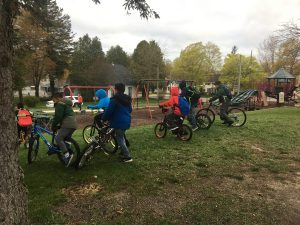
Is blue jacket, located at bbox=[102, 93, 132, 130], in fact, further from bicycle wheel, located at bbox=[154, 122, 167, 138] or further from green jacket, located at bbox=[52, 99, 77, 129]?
bicycle wheel, located at bbox=[154, 122, 167, 138]

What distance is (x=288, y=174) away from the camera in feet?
20.1

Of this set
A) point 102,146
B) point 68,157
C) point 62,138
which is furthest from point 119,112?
point 68,157

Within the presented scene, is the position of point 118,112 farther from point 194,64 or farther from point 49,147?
point 194,64

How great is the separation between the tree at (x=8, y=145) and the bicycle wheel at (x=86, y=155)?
2386 mm

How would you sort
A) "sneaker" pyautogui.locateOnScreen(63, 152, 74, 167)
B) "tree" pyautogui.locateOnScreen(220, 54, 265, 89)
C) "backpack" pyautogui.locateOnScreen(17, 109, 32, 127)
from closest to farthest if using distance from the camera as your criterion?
"sneaker" pyautogui.locateOnScreen(63, 152, 74, 167) < "backpack" pyautogui.locateOnScreen(17, 109, 32, 127) < "tree" pyautogui.locateOnScreen(220, 54, 265, 89)

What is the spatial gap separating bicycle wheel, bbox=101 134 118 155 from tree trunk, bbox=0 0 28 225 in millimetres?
3244

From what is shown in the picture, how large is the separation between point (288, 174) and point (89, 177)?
3.81 m

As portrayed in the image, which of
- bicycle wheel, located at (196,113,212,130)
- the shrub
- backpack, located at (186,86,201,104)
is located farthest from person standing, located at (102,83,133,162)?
the shrub

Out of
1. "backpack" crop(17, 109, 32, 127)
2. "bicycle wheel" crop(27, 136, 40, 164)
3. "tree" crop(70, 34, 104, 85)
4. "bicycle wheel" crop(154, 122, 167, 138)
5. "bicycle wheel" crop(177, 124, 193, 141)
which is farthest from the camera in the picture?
"tree" crop(70, 34, 104, 85)

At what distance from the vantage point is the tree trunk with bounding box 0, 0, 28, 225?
3398 mm

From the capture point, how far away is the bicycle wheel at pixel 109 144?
6.80m

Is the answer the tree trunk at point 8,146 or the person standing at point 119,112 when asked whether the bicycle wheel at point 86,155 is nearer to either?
the person standing at point 119,112

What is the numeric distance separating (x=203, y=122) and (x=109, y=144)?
14.4 feet

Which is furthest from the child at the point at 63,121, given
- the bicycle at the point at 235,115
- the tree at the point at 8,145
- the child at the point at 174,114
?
the bicycle at the point at 235,115
